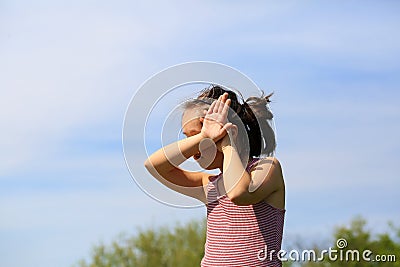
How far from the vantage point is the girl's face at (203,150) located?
69.6 inches

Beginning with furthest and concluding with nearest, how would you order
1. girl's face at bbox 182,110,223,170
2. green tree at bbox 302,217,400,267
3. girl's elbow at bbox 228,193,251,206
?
1. green tree at bbox 302,217,400,267
2. girl's face at bbox 182,110,223,170
3. girl's elbow at bbox 228,193,251,206

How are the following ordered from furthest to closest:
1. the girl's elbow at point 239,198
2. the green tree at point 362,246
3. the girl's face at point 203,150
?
1. the green tree at point 362,246
2. the girl's face at point 203,150
3. the girl's elbow at point 239,198

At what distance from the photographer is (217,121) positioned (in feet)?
5.63

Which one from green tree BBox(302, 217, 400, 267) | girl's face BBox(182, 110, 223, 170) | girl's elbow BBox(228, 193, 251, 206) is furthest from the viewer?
green tree BBox(302, 217, 400, 267)

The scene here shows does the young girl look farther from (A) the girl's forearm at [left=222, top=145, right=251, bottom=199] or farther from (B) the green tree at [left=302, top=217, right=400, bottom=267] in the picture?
(B) the green tree at [left=302, top=217, right=400, bottom=267]

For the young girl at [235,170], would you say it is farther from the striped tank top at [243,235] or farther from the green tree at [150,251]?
the green tree at [150,251]

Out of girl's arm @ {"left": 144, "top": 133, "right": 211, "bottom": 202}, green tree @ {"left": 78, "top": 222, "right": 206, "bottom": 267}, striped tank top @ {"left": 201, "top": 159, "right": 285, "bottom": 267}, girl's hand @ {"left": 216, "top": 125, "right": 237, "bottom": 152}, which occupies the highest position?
green tree @ {"left": 78, "top": 222, "right": 206, "bottom": 267}

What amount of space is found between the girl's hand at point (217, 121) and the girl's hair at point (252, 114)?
1.2 inches

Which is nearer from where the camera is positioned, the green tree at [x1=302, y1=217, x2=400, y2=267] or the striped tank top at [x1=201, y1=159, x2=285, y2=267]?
the striped tank top at [x1=201, y1=159, x2=285, y2=267]

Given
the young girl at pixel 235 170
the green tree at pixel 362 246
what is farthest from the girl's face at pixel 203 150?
the green tree at pixel 362 246

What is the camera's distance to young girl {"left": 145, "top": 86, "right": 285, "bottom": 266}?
67.1 inches

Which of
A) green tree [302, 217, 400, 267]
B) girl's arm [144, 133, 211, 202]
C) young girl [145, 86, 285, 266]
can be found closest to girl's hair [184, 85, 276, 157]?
young girl [145, 86, 285, 266]

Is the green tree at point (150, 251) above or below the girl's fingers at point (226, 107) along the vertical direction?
above

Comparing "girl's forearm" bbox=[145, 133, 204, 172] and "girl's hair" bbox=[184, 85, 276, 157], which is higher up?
"girl's hair" bbox=[184, 85, 276, 157]
